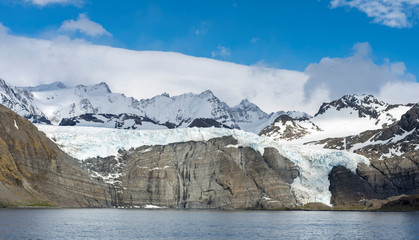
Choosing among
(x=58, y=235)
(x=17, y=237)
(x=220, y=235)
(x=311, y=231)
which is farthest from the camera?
(x=311, y=231)

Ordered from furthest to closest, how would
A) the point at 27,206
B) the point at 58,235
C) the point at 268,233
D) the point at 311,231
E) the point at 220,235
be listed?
the point at 27,206 → the point at 311,231 → the point at 268,233 → the point at 220,235 → the point at 58,235

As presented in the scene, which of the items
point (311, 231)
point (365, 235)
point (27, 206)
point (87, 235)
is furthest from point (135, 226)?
point (27, 206)

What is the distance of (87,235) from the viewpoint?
316 feet

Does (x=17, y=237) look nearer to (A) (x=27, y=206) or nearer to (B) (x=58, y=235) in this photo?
(B) (x=58, y=235)

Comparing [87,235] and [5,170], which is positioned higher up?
[5,170]

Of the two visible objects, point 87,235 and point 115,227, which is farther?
point 115,227

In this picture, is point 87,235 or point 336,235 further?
point 336,235

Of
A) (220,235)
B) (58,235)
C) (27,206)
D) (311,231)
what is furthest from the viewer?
(27,206)

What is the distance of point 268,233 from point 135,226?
26819mm

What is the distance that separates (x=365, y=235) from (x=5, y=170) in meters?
117

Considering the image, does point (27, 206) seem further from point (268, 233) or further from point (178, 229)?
point (268, 233)

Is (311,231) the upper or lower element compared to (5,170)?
lower

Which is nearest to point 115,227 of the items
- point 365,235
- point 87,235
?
point 87,235

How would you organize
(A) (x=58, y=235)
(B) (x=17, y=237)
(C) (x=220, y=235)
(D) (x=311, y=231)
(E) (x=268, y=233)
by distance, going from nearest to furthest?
(B) (x=17, y=237) < (A) (x=58, y=235) < (C) (x=220, y=235) < (E) (x=268, y=233) < (D) (x=311, y=231)
